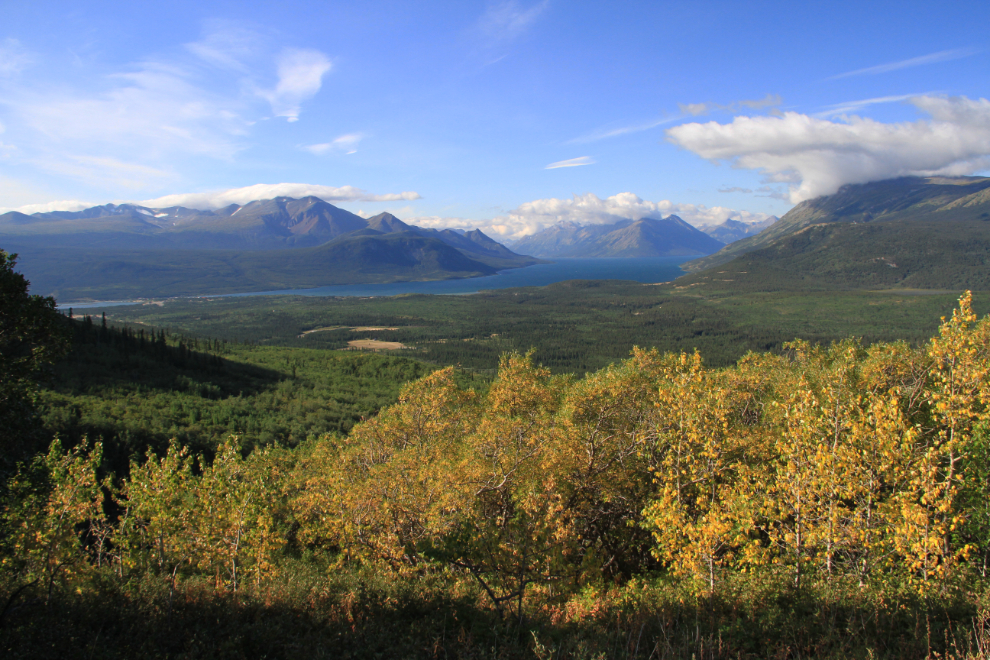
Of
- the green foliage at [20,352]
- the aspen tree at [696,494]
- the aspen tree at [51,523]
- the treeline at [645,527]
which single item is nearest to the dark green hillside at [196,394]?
the aspen tree at [51,523]

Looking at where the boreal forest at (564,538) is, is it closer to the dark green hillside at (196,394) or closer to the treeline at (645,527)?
the treeline at (645,527)

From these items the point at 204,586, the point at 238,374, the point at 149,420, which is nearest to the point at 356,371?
the point at 238,374

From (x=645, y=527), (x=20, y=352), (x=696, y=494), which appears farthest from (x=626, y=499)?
(x=20, y=352)

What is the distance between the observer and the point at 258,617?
14.7m

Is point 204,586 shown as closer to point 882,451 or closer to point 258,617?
point 258,617

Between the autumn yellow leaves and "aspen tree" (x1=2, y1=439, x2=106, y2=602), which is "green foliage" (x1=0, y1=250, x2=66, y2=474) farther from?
"aspen tree" (x1=2, y1=439, x2=106, y2=602)

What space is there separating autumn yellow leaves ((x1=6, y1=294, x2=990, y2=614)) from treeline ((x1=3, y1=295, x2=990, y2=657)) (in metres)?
0.12

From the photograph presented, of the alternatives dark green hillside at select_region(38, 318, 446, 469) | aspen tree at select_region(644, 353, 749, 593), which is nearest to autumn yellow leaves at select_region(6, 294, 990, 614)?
aspen tree at select_region(644, 353, 749, 593)

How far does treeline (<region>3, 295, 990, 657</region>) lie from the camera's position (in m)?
13.9

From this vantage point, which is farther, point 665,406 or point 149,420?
point 149,420

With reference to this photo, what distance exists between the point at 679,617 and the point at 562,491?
238 inches

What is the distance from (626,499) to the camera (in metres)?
21.8

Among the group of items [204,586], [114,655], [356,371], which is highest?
[114,655]

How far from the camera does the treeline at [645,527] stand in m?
13.9
